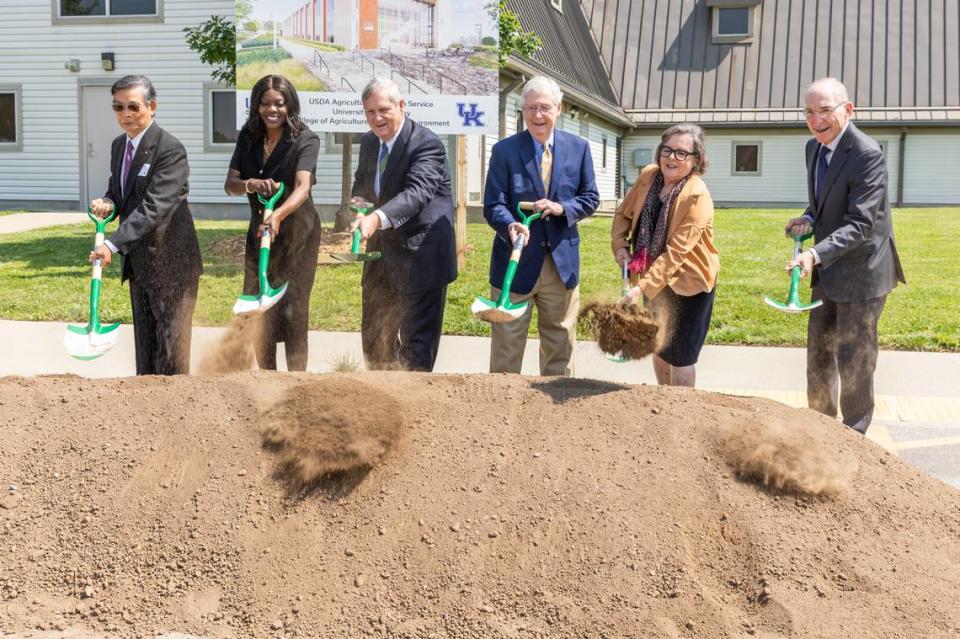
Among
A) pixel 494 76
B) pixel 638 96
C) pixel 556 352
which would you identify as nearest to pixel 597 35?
pixel 638 96

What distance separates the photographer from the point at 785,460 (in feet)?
11.6

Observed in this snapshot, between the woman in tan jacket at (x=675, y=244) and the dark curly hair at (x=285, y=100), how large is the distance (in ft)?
5.64

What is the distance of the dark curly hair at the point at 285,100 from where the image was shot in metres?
5.04

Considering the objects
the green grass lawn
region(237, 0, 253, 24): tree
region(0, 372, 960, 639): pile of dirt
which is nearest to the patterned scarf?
region(0, 372, 960, 639): pile of dirt

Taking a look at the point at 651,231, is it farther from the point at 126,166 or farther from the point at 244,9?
the point at 244,9

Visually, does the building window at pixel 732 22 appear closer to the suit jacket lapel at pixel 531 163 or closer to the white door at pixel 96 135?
the white door at pixel 96 135

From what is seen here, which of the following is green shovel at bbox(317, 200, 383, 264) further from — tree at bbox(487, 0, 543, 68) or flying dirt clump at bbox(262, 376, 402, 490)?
tree at bbox(487, 0, 543, 68)

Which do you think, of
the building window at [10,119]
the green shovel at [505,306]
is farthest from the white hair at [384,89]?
the building window at [10,119]

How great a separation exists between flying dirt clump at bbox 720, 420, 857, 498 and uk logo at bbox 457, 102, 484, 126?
625 centimetres

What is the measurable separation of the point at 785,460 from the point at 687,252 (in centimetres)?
136

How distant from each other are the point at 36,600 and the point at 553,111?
304 cm

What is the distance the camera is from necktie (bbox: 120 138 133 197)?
198 inches

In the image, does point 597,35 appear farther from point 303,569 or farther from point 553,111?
point 303,569

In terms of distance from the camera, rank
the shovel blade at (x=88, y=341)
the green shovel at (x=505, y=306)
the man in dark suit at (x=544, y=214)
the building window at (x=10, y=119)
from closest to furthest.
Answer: the shovel blade at (x=88, y=341)
the green shovel at (x=505, y=306)
the man in dark suit at (x=544, y=214)
the building window at (x=10, y=119)
